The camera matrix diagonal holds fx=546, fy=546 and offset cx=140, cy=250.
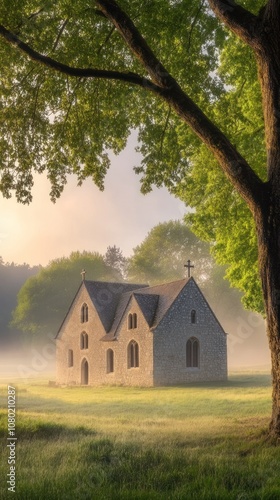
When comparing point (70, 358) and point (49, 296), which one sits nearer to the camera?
point (70, 358)

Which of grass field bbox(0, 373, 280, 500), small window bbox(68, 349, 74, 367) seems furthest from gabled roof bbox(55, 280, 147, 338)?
grass field bbox(0, 373, 280, 500)

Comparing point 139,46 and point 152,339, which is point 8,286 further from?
point 139,46

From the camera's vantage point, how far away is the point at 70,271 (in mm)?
93312

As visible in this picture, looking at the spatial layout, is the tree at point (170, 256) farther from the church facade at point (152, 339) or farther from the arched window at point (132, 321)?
the arched window at point (132, 321)

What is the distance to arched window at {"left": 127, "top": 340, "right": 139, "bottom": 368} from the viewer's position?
43812 mm

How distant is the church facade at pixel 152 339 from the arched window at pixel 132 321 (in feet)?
0.11

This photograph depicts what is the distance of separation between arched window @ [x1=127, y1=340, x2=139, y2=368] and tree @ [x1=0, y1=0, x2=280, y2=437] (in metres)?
29.2

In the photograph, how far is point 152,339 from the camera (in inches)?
1642

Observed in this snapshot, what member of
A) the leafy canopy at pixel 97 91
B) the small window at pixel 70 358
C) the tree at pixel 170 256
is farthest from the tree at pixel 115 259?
the leafy canopy at pixel 97 91

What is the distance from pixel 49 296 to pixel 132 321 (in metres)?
46.1

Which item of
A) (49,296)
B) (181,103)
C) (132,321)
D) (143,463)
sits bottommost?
(143,463)

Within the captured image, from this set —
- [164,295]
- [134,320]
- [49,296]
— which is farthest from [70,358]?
[49,296]

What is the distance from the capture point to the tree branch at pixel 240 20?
1038 centimetres

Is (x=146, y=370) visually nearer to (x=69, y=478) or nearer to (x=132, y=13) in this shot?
(x=132, y=13)
